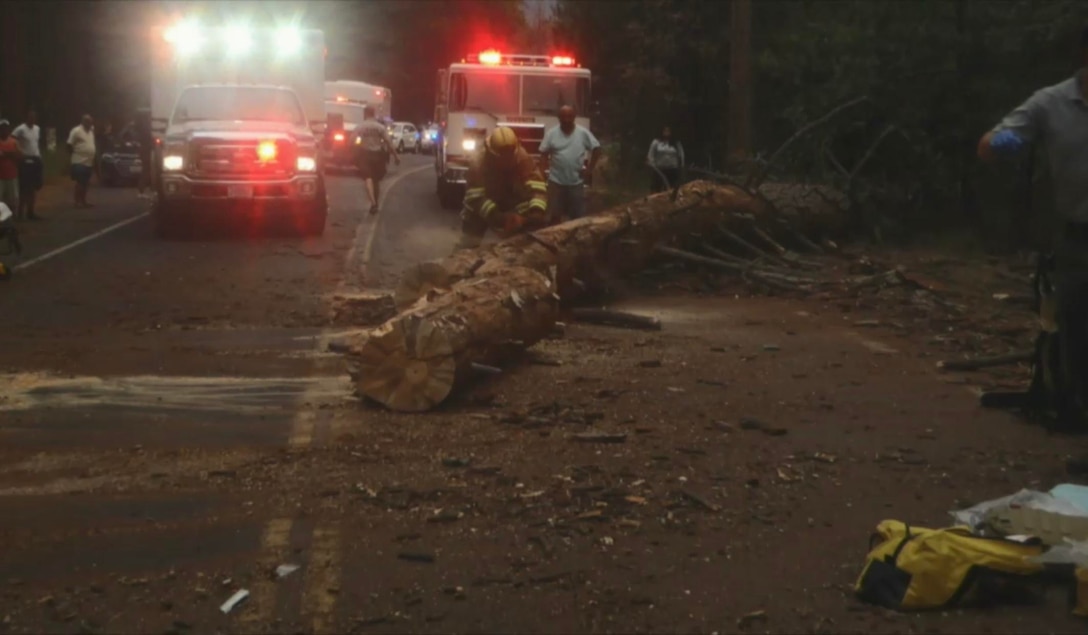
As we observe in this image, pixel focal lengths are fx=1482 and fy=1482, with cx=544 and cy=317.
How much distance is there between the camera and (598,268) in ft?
46.7

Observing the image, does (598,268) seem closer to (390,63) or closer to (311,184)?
(311,184)

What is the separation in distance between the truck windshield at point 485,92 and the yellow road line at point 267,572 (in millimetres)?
21260

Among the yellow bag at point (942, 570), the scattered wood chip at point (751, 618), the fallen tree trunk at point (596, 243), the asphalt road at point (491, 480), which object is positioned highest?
the fallen tree trunk at point (596, 243)

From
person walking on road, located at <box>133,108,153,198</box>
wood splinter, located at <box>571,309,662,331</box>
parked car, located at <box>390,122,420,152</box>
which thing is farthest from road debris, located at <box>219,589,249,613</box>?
parked car, located at <box>390,122,420,152</box>

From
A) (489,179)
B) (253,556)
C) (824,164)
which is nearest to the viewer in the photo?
(253,556)

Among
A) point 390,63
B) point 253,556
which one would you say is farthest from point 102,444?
point 390,63

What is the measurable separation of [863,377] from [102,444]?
519 centimetres

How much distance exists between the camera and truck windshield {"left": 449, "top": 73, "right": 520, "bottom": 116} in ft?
89.6

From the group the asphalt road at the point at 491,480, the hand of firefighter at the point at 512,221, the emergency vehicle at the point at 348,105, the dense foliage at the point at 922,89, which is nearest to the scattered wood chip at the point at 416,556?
the asphalt road at the point at 491,480

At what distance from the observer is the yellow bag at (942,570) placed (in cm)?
542

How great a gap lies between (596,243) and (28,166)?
14147 millimetres

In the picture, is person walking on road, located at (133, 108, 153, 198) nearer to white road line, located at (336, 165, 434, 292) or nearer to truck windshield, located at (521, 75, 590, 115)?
white road line, located at (336, 165, 434, 292)

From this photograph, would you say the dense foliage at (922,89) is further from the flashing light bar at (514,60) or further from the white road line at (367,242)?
the white road line at (367,242)

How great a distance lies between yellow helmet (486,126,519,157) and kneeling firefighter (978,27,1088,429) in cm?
516
